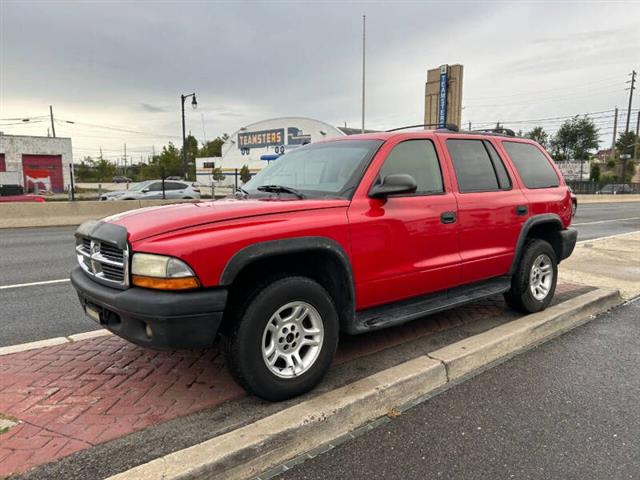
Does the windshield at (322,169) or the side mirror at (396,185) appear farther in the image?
the windshield at (322,169)

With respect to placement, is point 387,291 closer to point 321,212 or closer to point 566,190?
point 321,212

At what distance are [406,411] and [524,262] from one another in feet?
7.71

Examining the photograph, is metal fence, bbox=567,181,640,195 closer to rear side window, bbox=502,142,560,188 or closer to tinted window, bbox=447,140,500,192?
rear side window, bbox=502,142,560,188

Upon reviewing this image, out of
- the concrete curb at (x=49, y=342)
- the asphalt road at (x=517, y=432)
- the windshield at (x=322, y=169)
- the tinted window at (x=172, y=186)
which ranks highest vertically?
the windshield at (x=322, y=169)

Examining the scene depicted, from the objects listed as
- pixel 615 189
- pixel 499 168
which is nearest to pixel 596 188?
pixel 615 189

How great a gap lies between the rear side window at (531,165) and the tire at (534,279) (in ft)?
2.15

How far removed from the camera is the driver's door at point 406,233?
10.9ft

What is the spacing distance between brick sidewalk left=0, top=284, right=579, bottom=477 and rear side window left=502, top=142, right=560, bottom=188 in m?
2.07

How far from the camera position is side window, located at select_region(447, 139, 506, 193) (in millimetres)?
4164

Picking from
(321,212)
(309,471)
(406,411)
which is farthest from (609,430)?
(321,212)

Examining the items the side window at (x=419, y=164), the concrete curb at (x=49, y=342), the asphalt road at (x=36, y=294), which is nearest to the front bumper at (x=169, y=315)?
the concrete curb at (x=49, y=342)

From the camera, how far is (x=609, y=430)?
2.89m

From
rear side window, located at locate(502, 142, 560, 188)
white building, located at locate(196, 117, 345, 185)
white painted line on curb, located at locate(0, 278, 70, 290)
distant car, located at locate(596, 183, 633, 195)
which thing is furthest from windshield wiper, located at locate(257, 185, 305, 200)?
distant car, located at locate(596, 183, 633, 195)

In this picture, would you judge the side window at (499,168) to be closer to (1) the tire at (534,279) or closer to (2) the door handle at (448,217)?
(1) the tire at (534,279)
